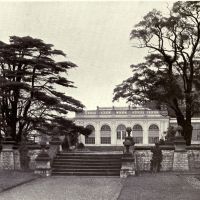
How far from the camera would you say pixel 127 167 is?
73.5 ft

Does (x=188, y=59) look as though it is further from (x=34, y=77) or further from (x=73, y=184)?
(x=73, y=184)

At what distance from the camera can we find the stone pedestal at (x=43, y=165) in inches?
886

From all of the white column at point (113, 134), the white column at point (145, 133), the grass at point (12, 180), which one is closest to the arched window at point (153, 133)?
the white column at point (145, 133)

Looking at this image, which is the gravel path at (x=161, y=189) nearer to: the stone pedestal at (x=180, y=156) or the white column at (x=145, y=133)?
the stone pedestal at (x=180, y=156)

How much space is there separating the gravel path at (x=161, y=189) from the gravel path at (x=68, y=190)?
0.47 m

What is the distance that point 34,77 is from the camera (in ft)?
94.9

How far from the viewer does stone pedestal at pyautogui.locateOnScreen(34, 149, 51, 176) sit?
22.5 m

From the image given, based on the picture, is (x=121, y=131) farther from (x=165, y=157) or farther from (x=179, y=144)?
(x=179, y=144)

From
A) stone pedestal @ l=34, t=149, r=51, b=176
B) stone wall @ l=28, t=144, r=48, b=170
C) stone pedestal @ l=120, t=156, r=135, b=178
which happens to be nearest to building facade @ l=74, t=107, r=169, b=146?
stone wall @ l=28, t=144, r=48, b=170

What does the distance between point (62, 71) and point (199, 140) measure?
31356mm

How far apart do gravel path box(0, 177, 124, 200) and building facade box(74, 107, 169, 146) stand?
118 feet

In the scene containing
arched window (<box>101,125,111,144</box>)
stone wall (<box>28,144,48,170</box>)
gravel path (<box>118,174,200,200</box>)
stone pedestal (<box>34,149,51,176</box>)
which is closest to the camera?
gravel path (<box>118,174,200,200</box>)

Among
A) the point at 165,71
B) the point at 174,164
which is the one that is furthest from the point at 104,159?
the point at 165,71

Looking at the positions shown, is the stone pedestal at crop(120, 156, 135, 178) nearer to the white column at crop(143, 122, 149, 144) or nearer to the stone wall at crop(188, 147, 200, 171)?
the stone wall at crop(188, 147, 200, 171)
